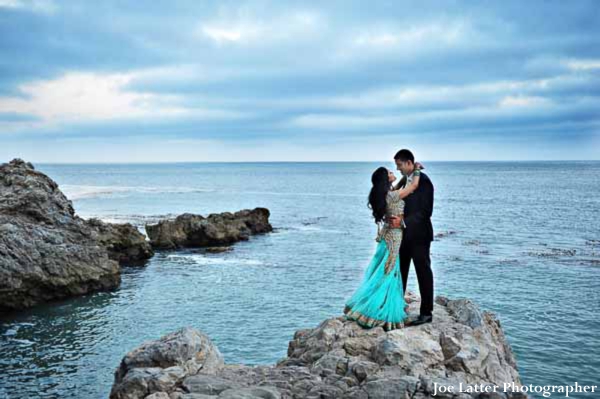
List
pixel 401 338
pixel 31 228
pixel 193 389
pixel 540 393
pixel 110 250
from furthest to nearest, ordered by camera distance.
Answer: pixel 110 250, pixel 31 228, pixel 540 393, pixel 401 338, pixel 193 389

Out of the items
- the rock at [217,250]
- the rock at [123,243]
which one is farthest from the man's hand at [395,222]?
the rock at [217,250]

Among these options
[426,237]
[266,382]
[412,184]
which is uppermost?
[412,184]

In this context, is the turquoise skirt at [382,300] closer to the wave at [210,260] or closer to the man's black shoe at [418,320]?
the man's black shoe at [418,320]

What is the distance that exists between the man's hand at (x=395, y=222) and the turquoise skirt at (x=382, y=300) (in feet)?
1.42

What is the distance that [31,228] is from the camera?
24.6m

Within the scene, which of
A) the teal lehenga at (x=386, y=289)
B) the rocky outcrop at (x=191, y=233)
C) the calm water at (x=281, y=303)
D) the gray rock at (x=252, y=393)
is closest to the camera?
the gray rock at (x=252, y=393)

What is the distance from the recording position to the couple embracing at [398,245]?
33.5 ft

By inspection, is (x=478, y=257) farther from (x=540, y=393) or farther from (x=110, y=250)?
(x=110, y=250)

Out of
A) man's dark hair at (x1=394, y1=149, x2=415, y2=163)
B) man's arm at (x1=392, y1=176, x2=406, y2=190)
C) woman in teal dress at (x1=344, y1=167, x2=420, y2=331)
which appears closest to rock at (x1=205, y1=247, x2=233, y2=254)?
woman in teal dress at (x1=344, y1=167, x2=420, y2=331)

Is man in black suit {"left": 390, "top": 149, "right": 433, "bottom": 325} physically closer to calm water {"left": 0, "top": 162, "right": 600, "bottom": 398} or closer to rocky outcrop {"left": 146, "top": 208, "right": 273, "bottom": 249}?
calm water {"left": 0, "top": 162, "right": 600, "bottom": 398}

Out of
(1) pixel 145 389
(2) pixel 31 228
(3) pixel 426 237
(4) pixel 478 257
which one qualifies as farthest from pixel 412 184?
(4) pixel 478 257

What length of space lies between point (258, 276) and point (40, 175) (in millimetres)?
12931

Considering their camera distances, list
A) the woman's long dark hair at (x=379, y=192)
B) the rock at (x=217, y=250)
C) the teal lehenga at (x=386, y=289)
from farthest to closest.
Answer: the rock at (x=217, y=250)
the teal lehenga at (x=386, y=289)
the woman's long dark hair at (x=379, y=192)

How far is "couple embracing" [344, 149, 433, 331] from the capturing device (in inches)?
402
